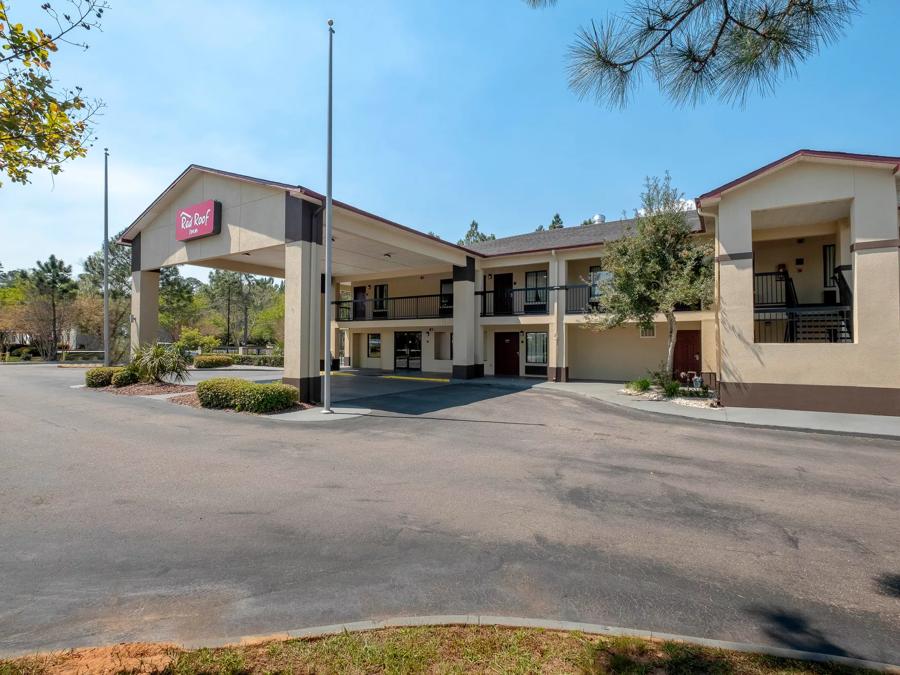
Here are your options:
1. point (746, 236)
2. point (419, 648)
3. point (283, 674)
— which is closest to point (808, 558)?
point (419, 648)

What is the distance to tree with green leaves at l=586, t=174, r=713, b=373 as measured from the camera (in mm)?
14373

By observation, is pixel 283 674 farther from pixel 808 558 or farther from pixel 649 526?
pixel 808 558

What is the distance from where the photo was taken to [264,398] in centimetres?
1153

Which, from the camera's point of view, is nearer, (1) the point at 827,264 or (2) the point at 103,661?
(2) the point at 103,661

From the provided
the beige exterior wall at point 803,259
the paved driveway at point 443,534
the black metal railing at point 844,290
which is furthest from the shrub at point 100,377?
the beige exterior wall at point 803,259

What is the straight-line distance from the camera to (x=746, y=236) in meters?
13.1

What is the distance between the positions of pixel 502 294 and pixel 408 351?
275 inches

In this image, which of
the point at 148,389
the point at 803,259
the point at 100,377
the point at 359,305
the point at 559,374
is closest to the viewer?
the point at 148,389

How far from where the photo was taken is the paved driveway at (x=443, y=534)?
3.19 meters

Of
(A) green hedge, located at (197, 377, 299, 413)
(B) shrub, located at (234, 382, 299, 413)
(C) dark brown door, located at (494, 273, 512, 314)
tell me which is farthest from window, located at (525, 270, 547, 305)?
(B) shrub, located at (234, 382, 299, 413)

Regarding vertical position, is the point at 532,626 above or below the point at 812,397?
below

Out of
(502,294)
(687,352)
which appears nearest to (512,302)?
(502,294)

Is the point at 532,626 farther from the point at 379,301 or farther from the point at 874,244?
the point at 379,301

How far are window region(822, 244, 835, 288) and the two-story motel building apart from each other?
0.05 meters
